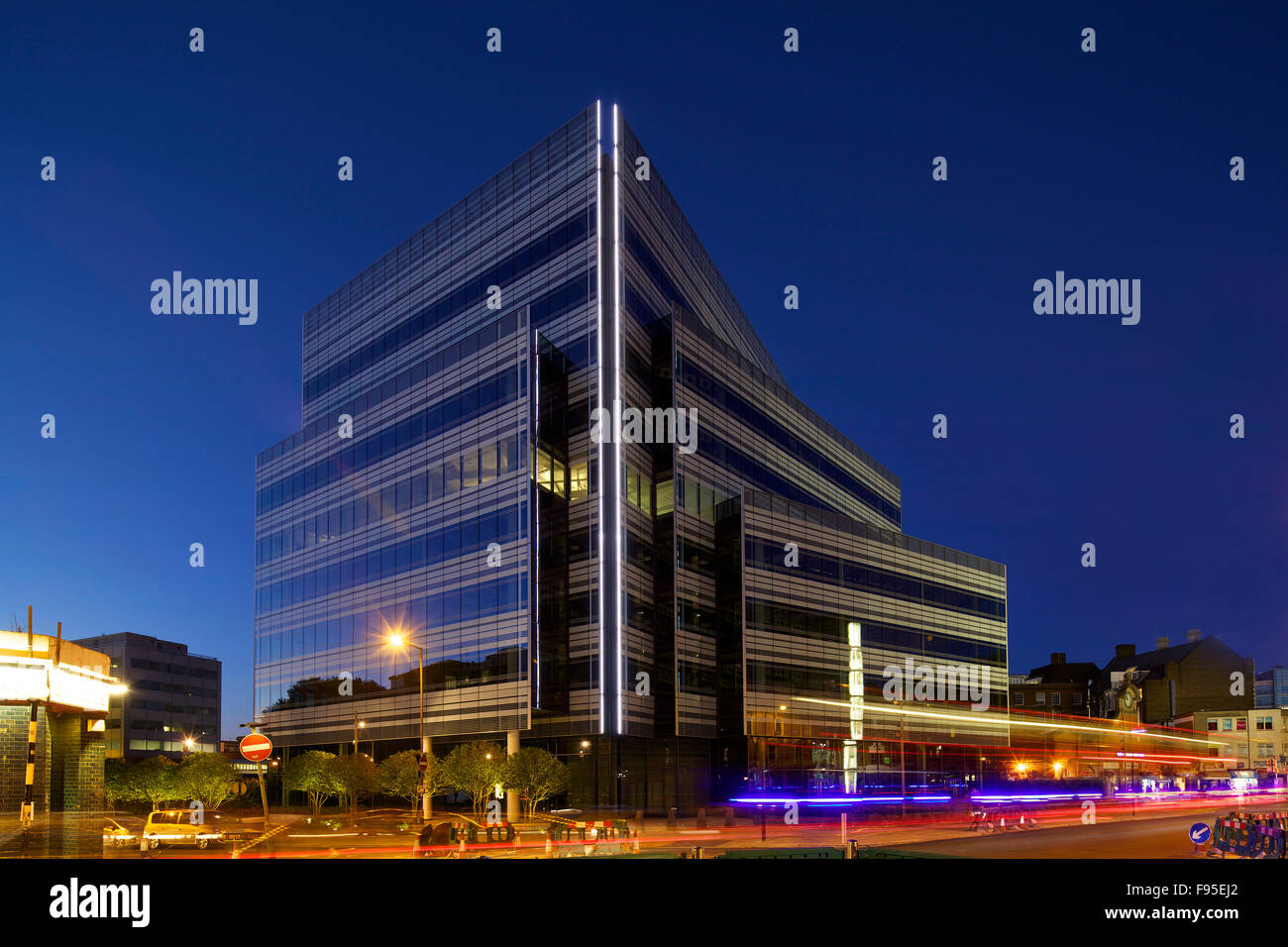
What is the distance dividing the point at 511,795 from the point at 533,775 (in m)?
3.87

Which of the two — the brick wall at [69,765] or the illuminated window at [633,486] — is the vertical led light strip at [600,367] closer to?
the illuminated window at [633,486]

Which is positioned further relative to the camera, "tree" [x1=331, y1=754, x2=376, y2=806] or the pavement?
"tree" [x1=331, y1=754, x2=376, y2=806]

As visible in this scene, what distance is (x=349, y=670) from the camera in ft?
239

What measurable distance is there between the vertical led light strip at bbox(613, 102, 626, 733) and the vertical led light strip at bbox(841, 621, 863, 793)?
22.1 m

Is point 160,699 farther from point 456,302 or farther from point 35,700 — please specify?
point 35,700

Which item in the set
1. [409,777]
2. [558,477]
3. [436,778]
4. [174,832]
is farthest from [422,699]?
[558,477]

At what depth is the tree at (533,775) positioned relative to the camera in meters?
52.7

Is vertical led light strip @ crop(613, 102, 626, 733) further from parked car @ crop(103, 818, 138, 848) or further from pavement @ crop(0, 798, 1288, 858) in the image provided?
parked car @ crop(103, 818, 138, 848)

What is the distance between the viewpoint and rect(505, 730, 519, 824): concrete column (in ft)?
182

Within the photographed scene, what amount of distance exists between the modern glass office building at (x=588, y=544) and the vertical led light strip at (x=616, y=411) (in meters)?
0.21

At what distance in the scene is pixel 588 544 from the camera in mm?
60406

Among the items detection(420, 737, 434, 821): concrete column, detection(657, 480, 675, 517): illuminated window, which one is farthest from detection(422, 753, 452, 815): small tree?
detection(657, 480, 675, 517): illuminated window

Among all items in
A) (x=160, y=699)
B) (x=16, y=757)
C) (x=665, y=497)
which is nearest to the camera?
(x=16, y=757)
